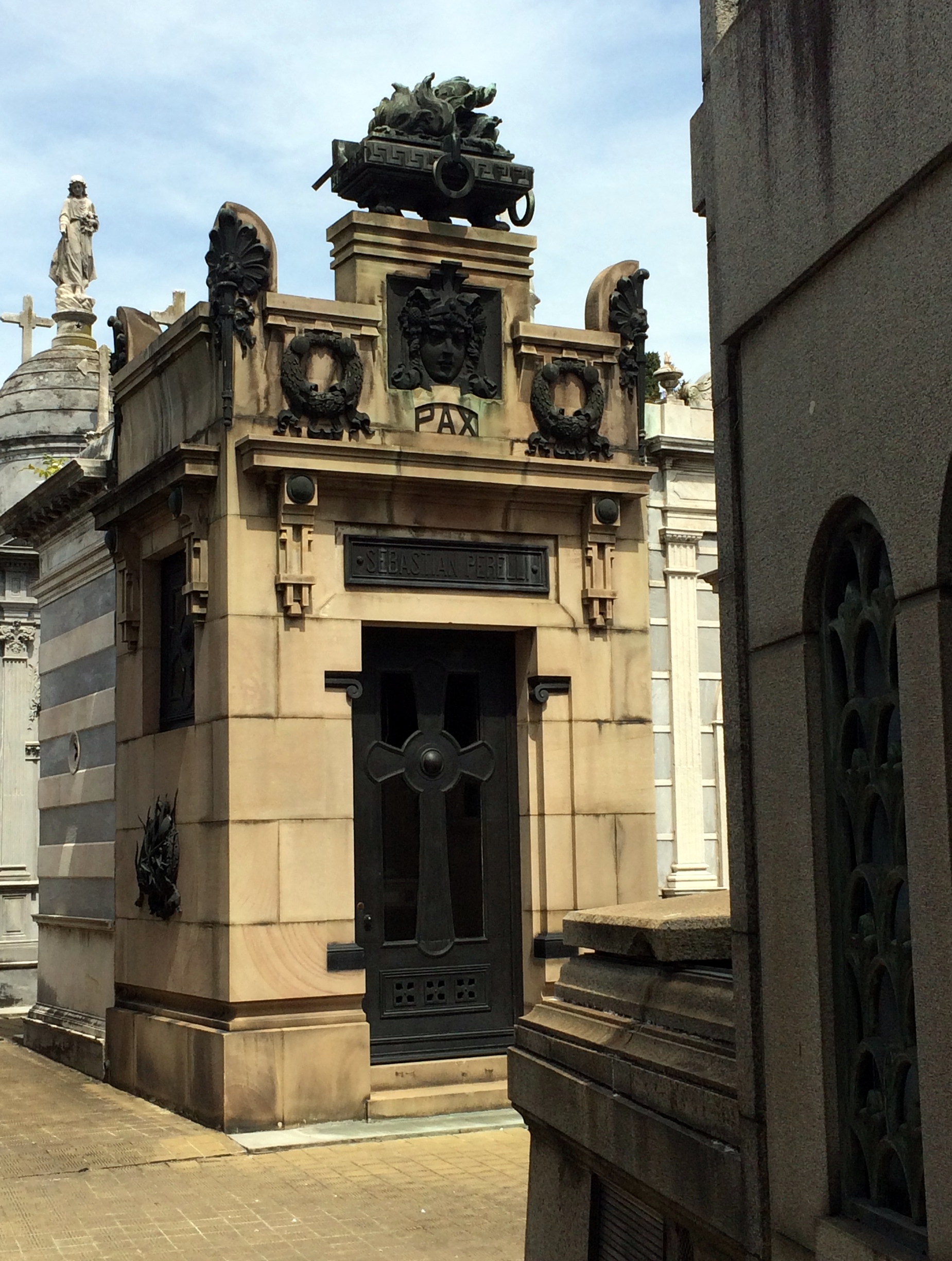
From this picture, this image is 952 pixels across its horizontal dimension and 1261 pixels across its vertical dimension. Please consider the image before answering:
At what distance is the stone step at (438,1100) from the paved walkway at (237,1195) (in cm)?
59

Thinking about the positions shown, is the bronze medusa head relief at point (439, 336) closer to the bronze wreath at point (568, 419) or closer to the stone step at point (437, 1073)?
the bronze wreath at point (568, 419)

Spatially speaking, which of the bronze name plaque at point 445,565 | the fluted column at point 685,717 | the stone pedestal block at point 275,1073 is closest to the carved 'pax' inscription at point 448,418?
the bronze name plaque at point 445,565

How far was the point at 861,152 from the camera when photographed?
12.8 feet

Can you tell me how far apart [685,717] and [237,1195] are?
9741mm

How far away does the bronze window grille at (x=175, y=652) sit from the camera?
1280cm

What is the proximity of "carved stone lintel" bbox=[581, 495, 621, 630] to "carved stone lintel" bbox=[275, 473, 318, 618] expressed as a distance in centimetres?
222

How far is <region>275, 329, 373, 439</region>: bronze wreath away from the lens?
12.0m

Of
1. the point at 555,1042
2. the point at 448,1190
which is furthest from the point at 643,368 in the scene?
the point at 555,1042

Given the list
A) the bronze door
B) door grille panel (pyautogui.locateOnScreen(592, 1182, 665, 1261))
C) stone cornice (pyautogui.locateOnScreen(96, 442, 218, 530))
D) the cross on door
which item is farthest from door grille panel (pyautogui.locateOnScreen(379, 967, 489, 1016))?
door grille panel (pyautogui.locateOnScreen(592, 1182, 665, 1261))

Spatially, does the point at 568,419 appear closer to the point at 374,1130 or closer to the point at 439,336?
the point at 439,336

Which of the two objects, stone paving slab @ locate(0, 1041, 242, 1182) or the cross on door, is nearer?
stone paving slab @ locate(0, 1041, 242, 1182)

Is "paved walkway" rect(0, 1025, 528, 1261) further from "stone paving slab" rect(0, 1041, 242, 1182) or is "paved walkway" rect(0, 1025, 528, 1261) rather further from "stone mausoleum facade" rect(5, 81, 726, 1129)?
"stone mausoleum facade" rect(5, 81, 726, 1129)

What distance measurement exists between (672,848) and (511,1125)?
6.84m

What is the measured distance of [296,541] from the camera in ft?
39.1
